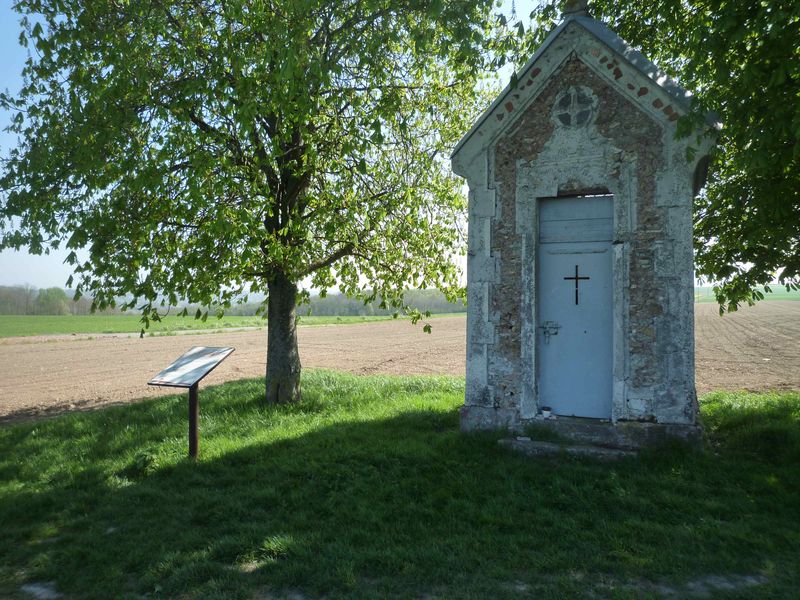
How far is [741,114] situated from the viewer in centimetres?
581

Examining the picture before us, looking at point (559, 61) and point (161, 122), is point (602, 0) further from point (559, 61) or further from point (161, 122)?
point (161, 122)

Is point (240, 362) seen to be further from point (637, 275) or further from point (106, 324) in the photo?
point (106, 324)

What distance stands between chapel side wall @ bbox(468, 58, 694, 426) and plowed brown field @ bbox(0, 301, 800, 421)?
685 cm

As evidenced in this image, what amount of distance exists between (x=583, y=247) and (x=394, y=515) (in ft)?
14.2

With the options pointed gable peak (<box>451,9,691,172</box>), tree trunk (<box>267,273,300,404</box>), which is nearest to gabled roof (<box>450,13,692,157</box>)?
pointed gable peak (<box>451,9,691,172</box>)

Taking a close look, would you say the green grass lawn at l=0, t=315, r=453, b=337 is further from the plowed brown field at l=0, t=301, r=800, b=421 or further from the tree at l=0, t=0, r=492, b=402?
the tree at l=0, t=0, r=492, b=402

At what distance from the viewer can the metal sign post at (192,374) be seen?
6.64 metres

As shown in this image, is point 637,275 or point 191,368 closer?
point 637,275

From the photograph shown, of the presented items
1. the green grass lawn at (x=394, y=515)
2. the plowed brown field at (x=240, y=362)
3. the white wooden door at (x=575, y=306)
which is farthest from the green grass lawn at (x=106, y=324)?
the white wooden door at (x=575, y=306)

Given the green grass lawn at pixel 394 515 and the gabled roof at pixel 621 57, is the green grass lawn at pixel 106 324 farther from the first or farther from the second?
the gabled roof at pixel 621 57

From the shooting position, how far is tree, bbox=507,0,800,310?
17.9 feet

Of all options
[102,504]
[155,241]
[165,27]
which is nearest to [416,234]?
[155,241]

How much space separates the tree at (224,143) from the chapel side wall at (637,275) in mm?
1735

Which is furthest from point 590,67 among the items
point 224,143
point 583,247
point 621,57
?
point 224,143
